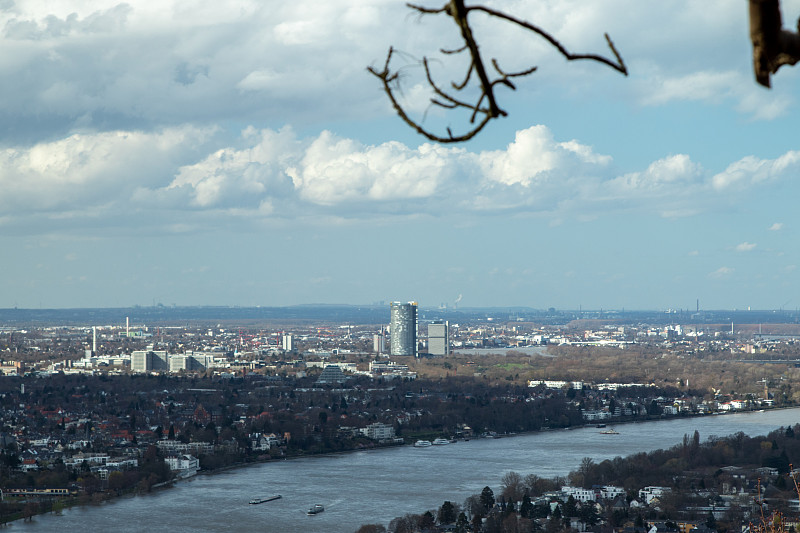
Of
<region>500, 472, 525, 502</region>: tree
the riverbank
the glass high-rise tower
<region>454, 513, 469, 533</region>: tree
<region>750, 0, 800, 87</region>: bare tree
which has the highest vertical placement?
<region>750, 0, 800, 87</region>: bare tree

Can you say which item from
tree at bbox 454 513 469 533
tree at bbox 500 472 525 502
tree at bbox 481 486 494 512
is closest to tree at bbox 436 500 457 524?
tree at bbox 454 513 469 533

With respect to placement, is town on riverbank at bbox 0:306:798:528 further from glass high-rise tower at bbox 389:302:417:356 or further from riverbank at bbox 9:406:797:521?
glass high-rise tower at bbox 389:302:417:356

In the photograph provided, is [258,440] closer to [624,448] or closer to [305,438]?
[305,438]

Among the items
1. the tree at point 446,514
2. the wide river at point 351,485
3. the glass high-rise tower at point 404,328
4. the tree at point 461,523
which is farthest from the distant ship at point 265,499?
the glass high-rise tower at point 404,328

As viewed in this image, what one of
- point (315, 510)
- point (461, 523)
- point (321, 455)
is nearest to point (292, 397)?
point (321, 455)

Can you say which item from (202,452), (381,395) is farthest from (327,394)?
(202,452)

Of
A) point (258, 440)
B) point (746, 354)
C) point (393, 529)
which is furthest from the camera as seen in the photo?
point (746, 354)
